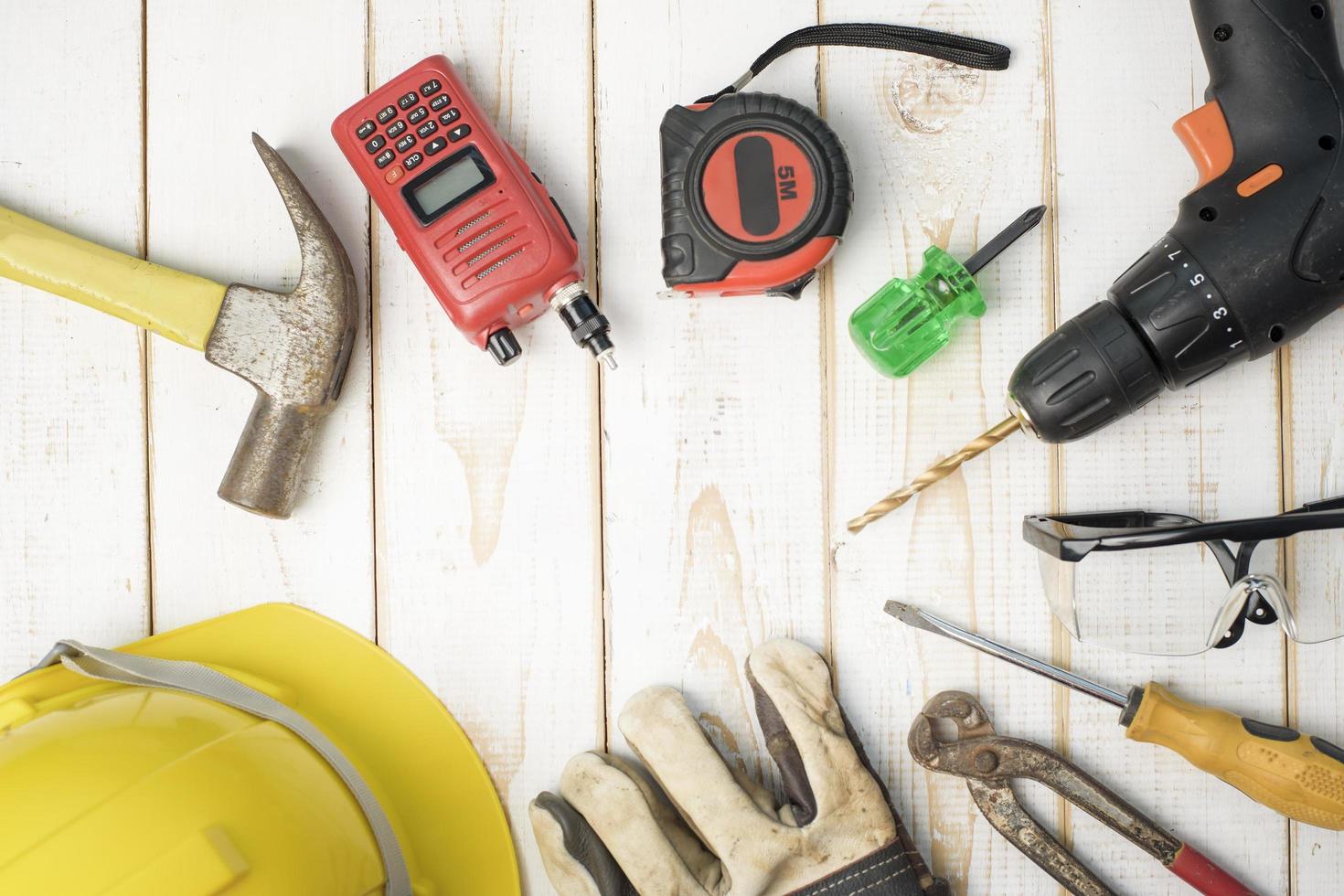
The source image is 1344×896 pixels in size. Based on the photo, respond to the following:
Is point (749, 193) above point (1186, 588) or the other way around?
above

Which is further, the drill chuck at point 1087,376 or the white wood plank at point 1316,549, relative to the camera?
the white wood plank at point 1316,549

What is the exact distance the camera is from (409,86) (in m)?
0.77

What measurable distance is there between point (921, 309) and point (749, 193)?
0.63 ft

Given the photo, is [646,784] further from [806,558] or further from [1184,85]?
[1184,85]

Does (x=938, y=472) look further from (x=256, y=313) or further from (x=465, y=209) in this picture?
(x=256, y=313)

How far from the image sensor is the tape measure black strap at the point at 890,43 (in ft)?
2.65

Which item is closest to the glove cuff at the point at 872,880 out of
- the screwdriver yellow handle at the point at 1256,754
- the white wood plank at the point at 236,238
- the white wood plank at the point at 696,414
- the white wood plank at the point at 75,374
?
the white wood plank at the point at 696,414

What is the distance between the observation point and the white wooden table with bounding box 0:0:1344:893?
83 cm

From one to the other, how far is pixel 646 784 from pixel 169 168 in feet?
2.54

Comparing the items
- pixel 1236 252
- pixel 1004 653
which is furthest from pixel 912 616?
pixel 1236 252

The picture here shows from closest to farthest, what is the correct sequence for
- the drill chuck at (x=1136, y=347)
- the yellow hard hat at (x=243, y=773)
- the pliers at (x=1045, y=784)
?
the yellow hard hat at (x=243, y=773) → the drill chuck at (x=1136, y=347) → the pliers at (x=1045, y=784)

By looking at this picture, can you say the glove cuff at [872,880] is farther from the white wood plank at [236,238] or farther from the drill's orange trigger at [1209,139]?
the drill's orange trigger at [1209,139]

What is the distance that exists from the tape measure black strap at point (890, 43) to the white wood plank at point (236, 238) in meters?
0.39

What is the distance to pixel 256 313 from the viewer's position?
0.78 metres
